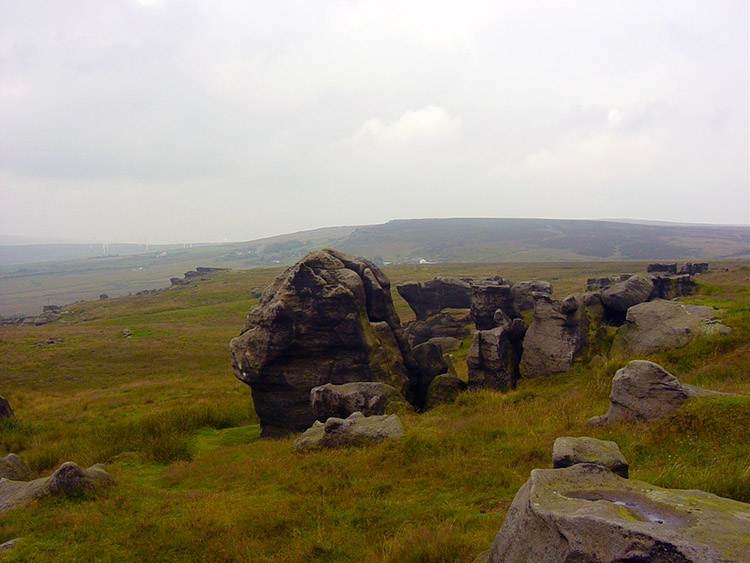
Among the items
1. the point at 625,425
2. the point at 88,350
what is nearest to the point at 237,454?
the point at 625,425

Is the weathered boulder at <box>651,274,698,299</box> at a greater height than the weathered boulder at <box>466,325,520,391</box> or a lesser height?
greater

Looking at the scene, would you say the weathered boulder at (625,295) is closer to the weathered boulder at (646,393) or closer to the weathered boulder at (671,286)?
the weathered boulder at (671,286)

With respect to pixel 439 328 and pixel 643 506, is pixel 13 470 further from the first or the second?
pixel 439 328

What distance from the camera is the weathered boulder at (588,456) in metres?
8.00

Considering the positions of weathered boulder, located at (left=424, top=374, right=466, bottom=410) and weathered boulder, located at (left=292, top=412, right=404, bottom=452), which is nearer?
weathered boulder, located at (left=292, top=412, right=404, bottom=452)

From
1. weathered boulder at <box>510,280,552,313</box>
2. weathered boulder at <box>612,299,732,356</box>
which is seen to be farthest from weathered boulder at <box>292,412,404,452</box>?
weathered boulder at <box>510,280,552,313</box>

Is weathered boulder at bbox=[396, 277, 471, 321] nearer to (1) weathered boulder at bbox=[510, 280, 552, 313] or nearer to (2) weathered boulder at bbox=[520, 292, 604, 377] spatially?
(1) weathered boulder at bbox=[510, 280, 552, 313]

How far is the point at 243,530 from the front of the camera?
9297 millimetres

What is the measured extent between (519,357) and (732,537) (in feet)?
64.7

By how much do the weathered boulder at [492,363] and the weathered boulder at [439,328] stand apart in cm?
2125

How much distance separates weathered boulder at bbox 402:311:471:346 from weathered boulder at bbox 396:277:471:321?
1656mm

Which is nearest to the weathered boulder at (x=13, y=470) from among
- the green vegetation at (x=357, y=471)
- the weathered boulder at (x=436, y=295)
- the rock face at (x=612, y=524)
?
the green vegetation at (x=357, y=471)

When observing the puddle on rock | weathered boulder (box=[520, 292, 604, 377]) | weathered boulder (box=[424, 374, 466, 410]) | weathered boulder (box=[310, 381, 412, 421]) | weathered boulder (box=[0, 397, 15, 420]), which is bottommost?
weathered boulder (box=[0, 397, 15, 420])

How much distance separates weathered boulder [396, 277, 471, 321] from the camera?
163 feet
